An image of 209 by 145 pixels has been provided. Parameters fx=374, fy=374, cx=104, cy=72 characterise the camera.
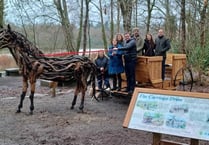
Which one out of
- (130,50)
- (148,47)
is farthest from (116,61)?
(148,47)

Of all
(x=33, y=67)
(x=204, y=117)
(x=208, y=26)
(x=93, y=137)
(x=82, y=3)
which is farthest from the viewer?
(x=82, y=3)

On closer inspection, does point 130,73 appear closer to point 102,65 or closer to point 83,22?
point 102,65

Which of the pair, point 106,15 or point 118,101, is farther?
point 106,15

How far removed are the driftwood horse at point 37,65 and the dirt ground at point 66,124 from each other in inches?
18.7

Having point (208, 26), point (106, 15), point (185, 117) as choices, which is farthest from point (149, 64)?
point (106, 15)

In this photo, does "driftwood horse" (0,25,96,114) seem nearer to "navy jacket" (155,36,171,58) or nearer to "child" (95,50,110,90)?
→ "child" (95,50,110,90)

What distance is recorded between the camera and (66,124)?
7875mm

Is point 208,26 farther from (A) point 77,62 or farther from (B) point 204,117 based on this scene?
(B) point 204,117

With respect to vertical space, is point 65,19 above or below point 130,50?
above

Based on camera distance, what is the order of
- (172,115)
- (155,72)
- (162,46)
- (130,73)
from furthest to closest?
(162,46) < (155,72) < (130,73) < (172,115)

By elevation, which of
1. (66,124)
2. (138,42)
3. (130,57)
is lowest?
(66,124)

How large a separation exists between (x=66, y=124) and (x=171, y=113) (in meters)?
3.69

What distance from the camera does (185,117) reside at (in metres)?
4.51

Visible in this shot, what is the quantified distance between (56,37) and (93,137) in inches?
617
